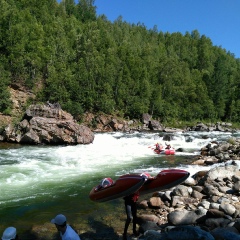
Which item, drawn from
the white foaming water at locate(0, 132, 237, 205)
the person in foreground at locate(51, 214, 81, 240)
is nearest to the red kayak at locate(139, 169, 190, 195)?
the person in foreground at locate(51, 214, 81, 240)

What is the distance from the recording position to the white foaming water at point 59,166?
37.5ft

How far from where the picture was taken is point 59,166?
51.3ft

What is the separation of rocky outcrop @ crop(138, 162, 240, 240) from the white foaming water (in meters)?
3.58

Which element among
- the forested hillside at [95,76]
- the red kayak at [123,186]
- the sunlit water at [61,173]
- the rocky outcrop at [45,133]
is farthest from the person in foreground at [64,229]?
the forested hillside at [95,76]

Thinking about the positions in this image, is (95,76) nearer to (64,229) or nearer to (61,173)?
(61,173)

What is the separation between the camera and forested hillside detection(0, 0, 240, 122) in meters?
40.7

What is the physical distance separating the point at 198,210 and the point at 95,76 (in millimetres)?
42559

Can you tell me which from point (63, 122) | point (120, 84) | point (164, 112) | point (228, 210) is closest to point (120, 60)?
point (120, 84)

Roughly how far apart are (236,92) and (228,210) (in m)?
69.4

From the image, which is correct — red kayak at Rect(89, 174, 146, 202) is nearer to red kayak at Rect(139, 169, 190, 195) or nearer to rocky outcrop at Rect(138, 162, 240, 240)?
red kayak at Rect(139, 169, 190, 195)

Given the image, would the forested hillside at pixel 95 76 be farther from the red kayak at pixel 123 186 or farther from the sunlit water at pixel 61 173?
the red kayak at pixel 123 186

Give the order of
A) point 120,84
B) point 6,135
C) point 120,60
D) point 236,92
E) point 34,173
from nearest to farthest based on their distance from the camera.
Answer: point 34,173
point 6,135
point 120,84
point 120,60
point 236,92

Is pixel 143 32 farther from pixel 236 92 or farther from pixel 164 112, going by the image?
pixel 164 112

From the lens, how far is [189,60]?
91000mm
